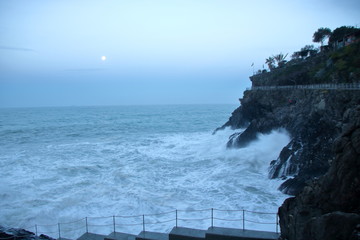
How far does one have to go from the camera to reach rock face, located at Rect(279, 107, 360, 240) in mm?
6355

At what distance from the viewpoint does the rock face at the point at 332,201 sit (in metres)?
6.36

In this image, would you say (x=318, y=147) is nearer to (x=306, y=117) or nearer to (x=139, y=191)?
(x=306, y=117)

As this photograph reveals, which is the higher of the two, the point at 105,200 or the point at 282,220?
the point at 282,220

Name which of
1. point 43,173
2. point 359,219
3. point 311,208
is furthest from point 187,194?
point 43,173

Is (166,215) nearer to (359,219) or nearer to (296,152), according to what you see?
(359,219)

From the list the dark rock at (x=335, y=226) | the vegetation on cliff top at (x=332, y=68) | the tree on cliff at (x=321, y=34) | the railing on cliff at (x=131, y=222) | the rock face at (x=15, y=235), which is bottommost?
the railing on cliff at (x=131, y=222)

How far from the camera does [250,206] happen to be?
14250 millimetres

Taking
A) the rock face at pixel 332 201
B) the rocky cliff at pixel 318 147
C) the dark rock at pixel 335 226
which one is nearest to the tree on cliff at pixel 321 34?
the rocky cliff at pixel 318 147

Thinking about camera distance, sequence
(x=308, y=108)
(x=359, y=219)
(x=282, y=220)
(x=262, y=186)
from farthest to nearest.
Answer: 1. (x=308, y=108)
2. (x=262, y=186)
3. (x=282, y=220)
4. (x=359, y=219)

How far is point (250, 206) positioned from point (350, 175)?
25.2ft

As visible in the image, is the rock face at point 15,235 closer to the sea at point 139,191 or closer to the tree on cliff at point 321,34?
the sea at point 139,191

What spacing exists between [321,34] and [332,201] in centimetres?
7914

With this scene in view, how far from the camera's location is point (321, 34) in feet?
238

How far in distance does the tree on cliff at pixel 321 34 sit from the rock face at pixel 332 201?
76269 mm
